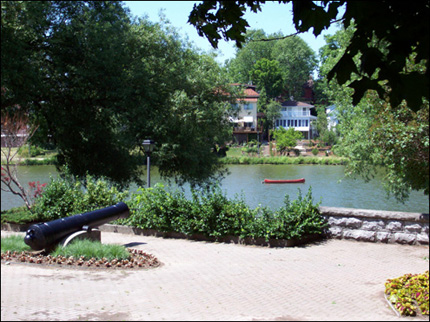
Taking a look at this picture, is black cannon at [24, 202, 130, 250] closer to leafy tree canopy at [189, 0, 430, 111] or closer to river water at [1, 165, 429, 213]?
river water at [1, 165, 429, 213]

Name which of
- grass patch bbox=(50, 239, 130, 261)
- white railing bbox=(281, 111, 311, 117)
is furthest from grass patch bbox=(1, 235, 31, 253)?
white railing bbox=(281, 111, 311, 117)

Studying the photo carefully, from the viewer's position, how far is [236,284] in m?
6.84

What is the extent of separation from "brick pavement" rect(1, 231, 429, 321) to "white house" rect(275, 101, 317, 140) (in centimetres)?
4372

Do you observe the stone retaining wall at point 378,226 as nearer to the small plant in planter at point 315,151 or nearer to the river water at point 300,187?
the river water at point 300,187

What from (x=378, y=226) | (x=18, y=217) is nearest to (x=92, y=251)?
(x=18, y=217)

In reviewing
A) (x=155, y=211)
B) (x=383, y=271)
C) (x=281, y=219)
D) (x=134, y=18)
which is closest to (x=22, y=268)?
(x=155, y=211)

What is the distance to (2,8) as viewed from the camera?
15461 millimetres

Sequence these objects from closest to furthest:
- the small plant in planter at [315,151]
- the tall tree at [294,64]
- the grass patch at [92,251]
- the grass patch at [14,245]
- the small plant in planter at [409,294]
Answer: the small plant in planter at [409,294] < the grass patch at [92,251] < the grass patch at [14,245] < the small plant in planter at [315,151] < the tall tree at [294,64]

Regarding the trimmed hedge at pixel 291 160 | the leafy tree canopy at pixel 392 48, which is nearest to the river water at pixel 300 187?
the trimmed hedge at pixel 291 160

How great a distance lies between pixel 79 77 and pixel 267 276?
479 inches

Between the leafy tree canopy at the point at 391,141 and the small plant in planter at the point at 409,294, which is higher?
the leafy tree canopy at the point at 391,141

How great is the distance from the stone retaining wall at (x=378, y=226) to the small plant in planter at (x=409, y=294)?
2.96 metres

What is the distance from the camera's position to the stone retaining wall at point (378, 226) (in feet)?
30.3

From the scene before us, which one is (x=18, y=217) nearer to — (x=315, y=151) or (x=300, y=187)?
(x=300, y=187)
